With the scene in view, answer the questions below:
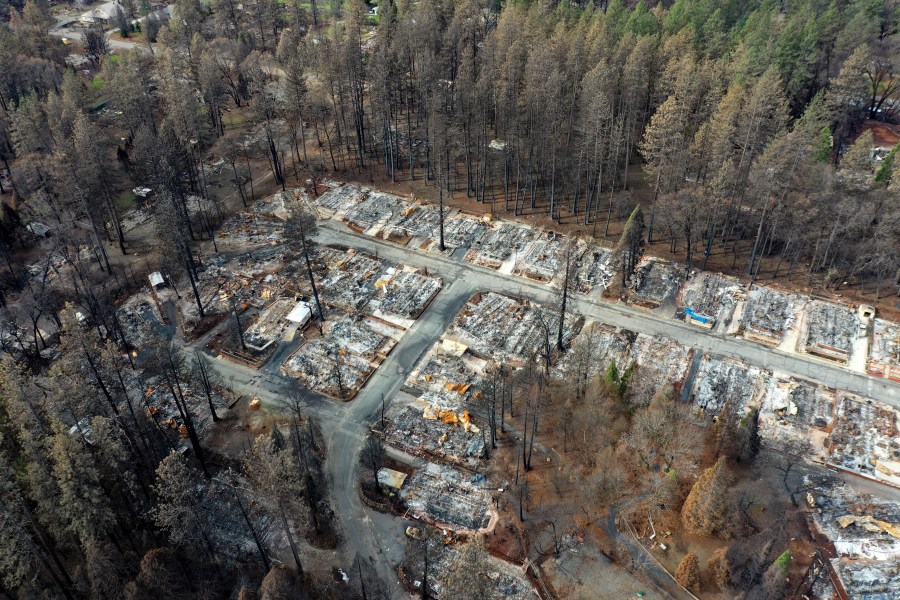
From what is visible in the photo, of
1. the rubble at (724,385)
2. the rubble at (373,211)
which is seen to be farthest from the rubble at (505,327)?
the rubble at (373,211)

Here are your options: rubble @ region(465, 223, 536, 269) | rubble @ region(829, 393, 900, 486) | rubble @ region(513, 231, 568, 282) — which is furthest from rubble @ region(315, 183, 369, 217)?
rubble @ region(829, 393, 900, 486)

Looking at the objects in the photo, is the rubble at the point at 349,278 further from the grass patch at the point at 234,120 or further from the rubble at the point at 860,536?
the rubble at the point at 860,536

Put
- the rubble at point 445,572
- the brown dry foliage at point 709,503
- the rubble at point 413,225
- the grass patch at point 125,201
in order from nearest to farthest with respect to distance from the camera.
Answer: the rubble at point 445,572 → the brown dry foliage at point 709,503 → the rubble at point 413,225 → the grass patch at point 125,201

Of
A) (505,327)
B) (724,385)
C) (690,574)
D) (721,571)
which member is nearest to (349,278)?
(505,327)

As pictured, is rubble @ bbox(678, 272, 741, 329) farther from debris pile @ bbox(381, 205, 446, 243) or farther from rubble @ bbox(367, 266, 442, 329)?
debris pile @ bbox(381, 205, 446, 243)

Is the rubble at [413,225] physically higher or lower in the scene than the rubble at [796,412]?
higher
